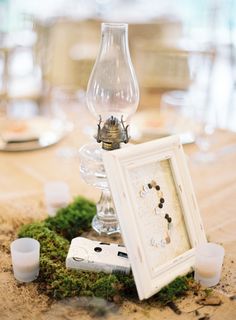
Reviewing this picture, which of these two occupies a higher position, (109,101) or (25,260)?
(109,101)

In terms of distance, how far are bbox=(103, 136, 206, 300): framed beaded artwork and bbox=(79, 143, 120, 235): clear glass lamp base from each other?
143mm

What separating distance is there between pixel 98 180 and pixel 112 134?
119 millimetres

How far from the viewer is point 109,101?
3.52ft

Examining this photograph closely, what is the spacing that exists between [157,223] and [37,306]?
0.92ft

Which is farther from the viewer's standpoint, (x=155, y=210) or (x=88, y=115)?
(x=88, y=115)

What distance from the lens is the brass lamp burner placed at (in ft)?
3.34

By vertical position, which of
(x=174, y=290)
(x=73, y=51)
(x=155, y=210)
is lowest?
(x=174, y=290)

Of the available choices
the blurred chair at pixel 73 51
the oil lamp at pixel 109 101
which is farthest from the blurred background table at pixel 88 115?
the oil lamp at pixel 109 101

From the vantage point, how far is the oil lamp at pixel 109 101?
1.03 meters

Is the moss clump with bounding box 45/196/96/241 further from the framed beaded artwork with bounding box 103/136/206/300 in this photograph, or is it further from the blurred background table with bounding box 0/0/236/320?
the framed beaded artwork with bounding box 103/136/206/300

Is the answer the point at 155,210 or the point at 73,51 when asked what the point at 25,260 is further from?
the point at 73,51

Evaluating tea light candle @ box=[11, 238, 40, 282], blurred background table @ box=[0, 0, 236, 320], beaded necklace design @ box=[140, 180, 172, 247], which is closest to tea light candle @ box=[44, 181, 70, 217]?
blurred background table @ box=[0, 0, 236, 320]

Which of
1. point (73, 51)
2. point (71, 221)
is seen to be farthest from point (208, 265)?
point (73, 51)

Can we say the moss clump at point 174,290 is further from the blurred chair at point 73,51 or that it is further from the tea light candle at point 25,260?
the blurred chair at point 73,51
